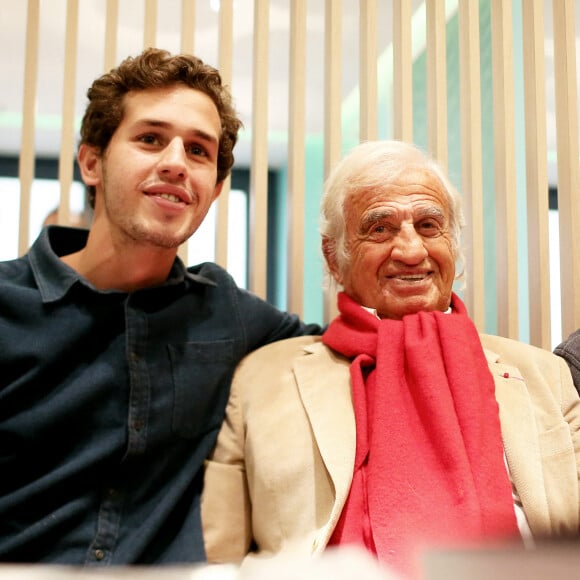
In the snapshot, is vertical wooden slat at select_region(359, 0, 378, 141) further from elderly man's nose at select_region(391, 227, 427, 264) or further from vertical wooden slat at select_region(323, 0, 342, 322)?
elderly man's nose at select_region(391, 227, 427, 264)

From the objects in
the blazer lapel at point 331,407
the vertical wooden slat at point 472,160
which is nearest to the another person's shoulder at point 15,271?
the blazer lapel at point 331,407

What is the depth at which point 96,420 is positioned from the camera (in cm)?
147

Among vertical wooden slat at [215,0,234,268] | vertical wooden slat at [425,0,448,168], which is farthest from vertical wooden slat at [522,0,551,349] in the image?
vertical wooden slat at [215,0,234,268]

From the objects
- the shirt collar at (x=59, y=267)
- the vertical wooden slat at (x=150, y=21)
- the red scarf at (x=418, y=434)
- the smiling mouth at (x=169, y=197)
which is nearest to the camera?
the red scarf at (x=418, y=434)

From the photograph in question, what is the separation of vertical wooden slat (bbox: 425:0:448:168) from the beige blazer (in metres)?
0.79

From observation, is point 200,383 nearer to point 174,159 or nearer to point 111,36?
point 174,159

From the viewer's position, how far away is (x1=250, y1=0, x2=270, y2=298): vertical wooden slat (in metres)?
2.11

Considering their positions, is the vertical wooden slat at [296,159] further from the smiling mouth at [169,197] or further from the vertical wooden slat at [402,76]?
the smiling mouth at [169,197]

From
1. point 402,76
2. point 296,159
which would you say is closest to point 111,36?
point 296,159

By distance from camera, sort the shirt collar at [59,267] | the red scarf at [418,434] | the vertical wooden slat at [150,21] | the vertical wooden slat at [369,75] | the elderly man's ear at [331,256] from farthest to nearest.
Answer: the vertical wooden slat at [369,75], the vertical wooden slat at [150,21], the elderly man's ear at [331,256], the shirt collar at [59,267], the red scarf at [418,434]

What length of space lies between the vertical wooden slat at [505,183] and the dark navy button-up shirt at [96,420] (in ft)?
3.54

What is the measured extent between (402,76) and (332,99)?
0.85ft

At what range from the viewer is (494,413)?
4.99 ft

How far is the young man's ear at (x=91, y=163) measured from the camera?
1.76 m
